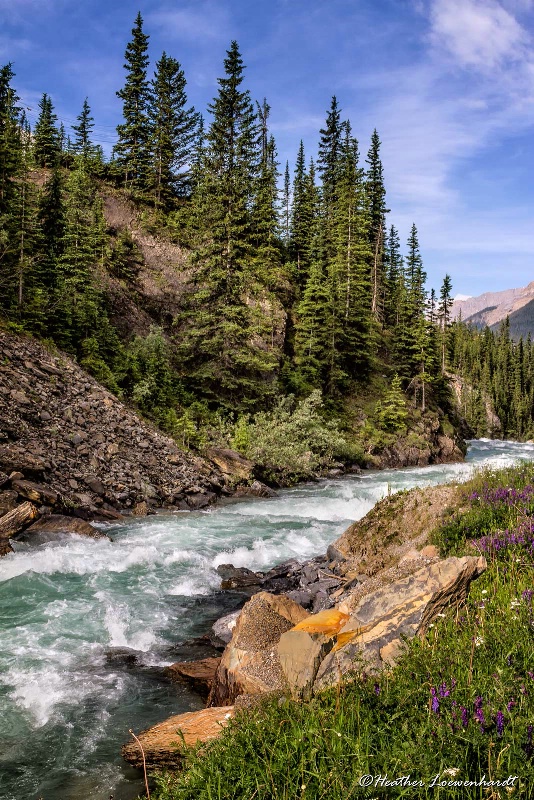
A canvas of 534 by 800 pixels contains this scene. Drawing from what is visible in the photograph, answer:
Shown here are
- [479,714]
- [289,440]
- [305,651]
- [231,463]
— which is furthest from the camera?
[289,440]

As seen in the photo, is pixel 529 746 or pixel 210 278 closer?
pixel 529 746

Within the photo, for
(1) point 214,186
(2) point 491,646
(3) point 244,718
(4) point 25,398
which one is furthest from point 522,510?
(1) point 214,186

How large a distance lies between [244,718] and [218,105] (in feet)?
110

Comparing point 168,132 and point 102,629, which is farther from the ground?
point 168,132

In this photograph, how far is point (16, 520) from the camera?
38.4 ft

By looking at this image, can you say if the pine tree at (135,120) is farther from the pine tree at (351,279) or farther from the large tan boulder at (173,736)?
the large tan boulder at (173,736)

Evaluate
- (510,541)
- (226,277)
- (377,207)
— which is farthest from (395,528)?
(377,207)

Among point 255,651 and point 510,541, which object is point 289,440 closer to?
point 510,541

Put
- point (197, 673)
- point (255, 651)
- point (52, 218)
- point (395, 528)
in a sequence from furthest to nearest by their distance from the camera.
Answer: point (52, 218), point (395, 528), point (197, 673), point (255, 651)

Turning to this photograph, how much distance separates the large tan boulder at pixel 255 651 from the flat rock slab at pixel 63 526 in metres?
7.82

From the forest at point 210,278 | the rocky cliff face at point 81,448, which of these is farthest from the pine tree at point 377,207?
the rocky cliff face at point 81,448

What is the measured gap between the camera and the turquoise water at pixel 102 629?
5160 millimetres

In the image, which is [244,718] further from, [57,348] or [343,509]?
[57,348]

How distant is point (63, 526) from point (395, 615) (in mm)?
10391
